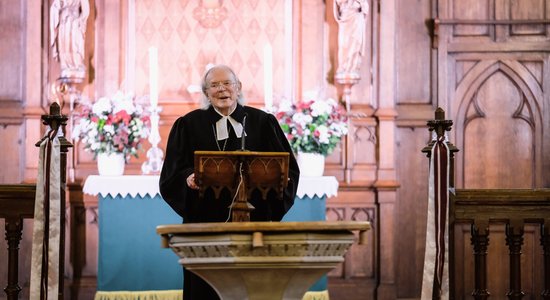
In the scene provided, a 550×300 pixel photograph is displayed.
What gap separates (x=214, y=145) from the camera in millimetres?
4352

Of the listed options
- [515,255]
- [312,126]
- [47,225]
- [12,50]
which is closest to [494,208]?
[515,255]

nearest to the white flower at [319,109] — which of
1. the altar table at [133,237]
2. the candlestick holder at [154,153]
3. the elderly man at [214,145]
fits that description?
the altar table at [133,237]

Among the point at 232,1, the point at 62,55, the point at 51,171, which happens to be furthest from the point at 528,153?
the point at 51,171

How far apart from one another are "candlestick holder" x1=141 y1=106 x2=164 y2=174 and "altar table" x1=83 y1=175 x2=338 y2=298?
1.31ft

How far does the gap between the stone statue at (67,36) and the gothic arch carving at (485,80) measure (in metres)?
3.51

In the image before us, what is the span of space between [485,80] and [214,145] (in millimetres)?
4620

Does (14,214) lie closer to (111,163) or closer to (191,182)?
A: (191,182)

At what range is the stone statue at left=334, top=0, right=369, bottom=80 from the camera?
793 cm

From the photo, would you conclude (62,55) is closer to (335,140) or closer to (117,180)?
(117,180)

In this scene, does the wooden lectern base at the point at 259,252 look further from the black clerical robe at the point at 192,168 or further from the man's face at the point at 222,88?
the man's face at the point at 222,88

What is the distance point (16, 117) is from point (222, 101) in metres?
4.30

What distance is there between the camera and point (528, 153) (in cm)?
829

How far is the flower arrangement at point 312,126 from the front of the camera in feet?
24.3

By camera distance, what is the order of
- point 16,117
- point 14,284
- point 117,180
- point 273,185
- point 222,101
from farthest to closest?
1. point 16,117
2. point 117,180
3. point 14,284
4. point 222,101
5. point 273,185
